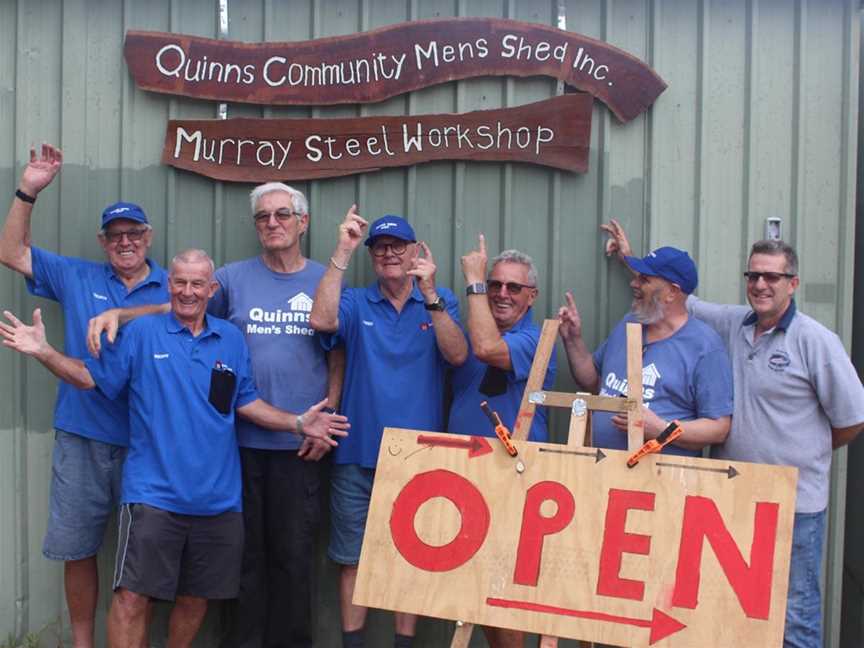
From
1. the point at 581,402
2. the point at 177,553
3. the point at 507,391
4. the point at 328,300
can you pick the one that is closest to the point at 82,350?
the point at 177,553

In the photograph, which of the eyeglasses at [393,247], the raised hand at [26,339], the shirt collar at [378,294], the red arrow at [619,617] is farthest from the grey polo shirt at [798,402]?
the raised hand at [26,339]

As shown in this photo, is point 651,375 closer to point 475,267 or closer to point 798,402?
point 798,402

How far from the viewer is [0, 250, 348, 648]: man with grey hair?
11.7 ft

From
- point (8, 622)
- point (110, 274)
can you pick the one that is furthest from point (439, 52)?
point (8, 622)

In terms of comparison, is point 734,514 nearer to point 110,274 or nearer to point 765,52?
point 765,52

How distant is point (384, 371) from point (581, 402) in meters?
0.99

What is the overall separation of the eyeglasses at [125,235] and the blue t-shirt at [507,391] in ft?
5.25

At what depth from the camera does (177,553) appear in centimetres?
362

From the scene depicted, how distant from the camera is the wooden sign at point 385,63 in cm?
427

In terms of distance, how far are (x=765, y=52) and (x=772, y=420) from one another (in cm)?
186

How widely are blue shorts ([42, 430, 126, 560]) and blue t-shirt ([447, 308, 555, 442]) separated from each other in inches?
62.1

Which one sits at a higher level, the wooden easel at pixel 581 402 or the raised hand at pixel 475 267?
the raised hand at pixel 475 267

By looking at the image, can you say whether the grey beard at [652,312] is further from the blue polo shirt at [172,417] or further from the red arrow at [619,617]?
the blue polo shirt at [172,417]

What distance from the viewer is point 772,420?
143 inches
